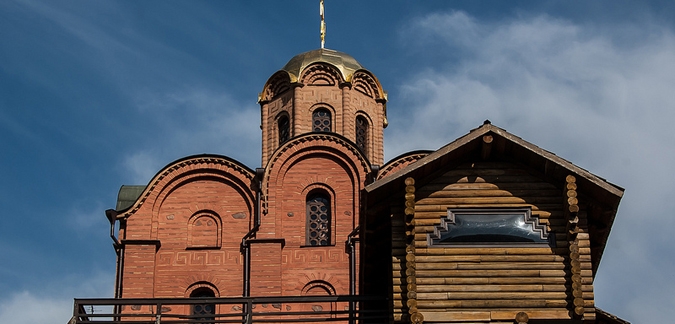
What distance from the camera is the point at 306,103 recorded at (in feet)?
118

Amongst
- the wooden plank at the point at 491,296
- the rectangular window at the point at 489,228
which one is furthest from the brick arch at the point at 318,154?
the wooden plank at the point at 491,296

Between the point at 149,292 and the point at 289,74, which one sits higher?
the point at 289,74

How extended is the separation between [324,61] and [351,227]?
6605 mm

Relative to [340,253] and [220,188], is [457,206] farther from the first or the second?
[220,188]

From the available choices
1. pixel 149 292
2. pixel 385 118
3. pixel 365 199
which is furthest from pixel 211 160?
pixel 365 199

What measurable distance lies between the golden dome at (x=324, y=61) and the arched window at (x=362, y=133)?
4.22 ft

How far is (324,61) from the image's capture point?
36438 mm

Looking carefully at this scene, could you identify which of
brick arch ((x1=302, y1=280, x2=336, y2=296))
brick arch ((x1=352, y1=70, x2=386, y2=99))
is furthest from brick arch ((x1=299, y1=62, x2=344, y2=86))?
brick arch ((x1=302, y1=280, x2=336, y2=296))

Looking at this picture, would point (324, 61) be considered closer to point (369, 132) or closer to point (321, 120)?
point (321, 120)

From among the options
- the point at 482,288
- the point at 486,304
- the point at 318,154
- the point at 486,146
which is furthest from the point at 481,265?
the point at 318,154

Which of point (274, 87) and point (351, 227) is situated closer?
point (351, 227)

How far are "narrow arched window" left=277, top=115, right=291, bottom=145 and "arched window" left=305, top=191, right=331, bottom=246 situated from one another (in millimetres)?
3557

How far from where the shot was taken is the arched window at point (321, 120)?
35.5 meters

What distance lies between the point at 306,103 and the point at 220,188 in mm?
4511
